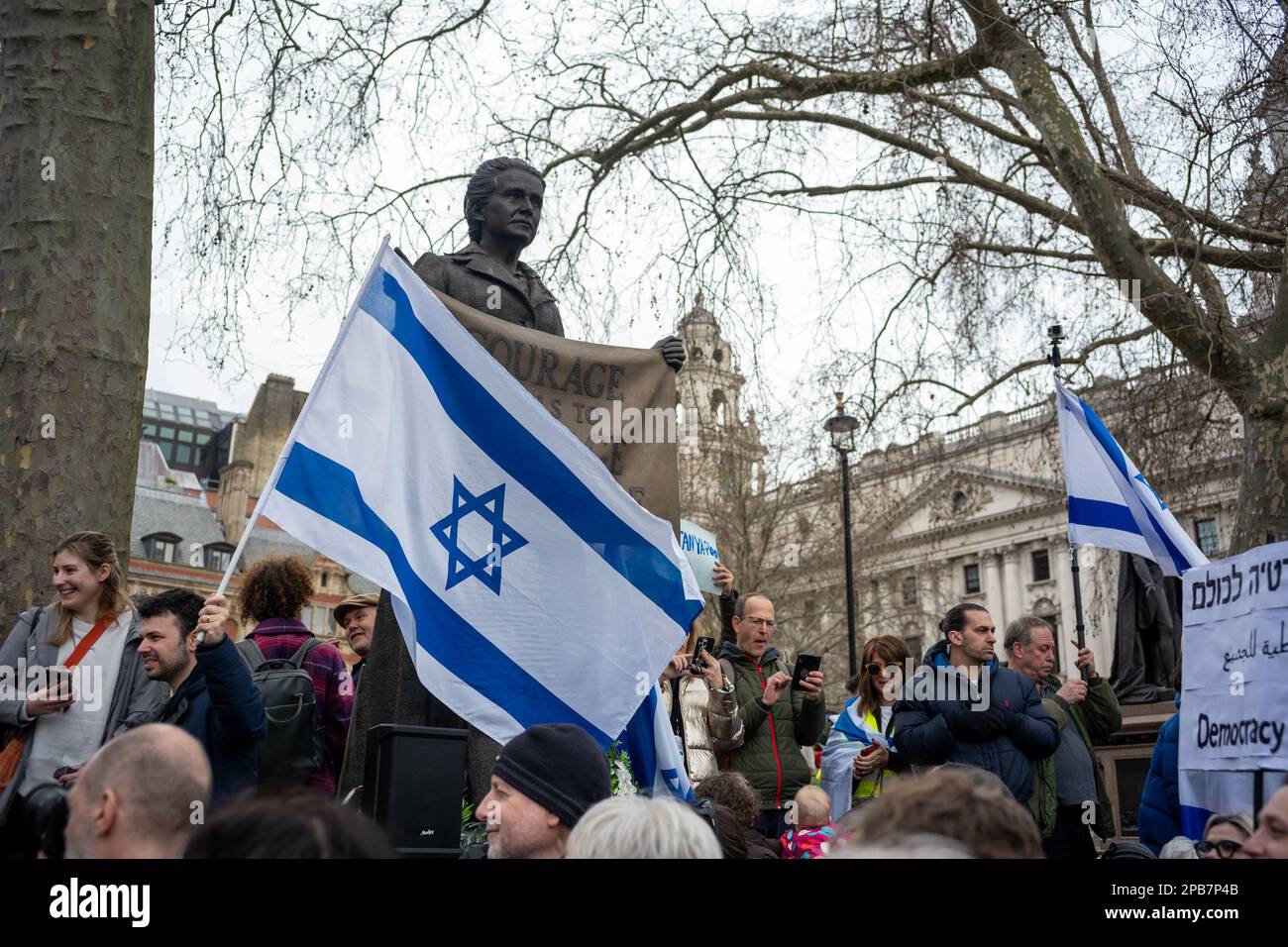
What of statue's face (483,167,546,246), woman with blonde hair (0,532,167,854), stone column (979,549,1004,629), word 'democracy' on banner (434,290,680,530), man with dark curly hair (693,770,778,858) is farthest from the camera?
stone column (979,549,1004,629)

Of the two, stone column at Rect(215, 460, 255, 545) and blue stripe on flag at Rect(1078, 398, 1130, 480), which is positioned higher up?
stone column at Rect(215, 460, 255, 545)

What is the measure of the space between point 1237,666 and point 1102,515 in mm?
2501

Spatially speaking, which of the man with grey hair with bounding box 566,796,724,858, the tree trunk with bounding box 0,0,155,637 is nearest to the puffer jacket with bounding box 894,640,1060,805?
the man with grey hair with bounding box 566,796,724,858

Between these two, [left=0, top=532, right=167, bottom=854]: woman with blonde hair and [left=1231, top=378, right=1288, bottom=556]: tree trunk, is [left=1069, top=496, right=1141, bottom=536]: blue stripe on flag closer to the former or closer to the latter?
[left=1231, top=378, right=1288, bottom=556]: tree trunk

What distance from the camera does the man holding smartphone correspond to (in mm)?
6805

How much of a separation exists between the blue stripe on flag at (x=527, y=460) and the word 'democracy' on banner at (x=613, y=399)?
0.48m

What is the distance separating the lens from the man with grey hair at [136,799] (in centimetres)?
249

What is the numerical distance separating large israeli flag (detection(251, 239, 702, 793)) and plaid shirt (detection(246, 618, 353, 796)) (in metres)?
1.09

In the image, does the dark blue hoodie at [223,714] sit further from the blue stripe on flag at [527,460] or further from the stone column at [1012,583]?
the stone column at [1012,583]

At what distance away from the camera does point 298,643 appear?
5.69 metres

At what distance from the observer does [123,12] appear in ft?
20.6

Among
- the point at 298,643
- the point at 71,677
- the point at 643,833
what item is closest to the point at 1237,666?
the point at 643,833
